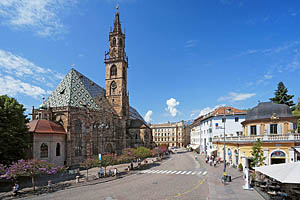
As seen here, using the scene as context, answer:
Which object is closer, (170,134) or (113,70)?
(113,70)

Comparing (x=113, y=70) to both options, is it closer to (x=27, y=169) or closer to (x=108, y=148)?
(x=108, y=148)

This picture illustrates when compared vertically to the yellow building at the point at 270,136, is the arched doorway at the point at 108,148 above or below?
below

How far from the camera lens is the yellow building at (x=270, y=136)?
27266 mm

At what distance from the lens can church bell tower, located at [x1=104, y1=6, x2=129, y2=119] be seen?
214ft

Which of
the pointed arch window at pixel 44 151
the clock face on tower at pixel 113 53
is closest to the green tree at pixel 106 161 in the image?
the pointed arch window at pixel 44 151

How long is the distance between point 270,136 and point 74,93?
135ft

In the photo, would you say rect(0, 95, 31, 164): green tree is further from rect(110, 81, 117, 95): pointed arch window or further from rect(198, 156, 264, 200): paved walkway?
rect(110, 81, 117, 95): pointed arch window

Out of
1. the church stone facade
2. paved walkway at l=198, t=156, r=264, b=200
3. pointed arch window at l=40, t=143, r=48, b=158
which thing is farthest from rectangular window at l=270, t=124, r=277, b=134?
pointed arch window at l=40, t=143, r=48, b=158

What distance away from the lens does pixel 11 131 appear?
89.6ft

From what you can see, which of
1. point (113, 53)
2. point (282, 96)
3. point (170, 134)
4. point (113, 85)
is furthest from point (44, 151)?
point (170, 134)

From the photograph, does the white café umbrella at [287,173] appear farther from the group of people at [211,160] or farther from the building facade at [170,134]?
the building facade at [170,134]

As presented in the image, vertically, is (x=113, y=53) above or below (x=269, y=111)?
above

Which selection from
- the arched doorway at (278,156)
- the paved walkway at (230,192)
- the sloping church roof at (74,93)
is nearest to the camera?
the paved walkway at (230,192)

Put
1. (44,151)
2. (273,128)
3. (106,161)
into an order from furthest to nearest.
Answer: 1. (44,151)
2. (273,128)
3. (106,161)
